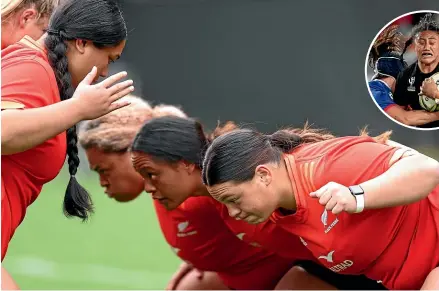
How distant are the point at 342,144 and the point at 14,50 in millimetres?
1374

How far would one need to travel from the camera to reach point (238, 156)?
3.54 m

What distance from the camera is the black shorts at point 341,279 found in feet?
14.7

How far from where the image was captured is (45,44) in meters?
3.62

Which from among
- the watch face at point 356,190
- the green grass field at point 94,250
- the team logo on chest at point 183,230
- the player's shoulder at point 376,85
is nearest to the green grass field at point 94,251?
the green grass field at point 94,250

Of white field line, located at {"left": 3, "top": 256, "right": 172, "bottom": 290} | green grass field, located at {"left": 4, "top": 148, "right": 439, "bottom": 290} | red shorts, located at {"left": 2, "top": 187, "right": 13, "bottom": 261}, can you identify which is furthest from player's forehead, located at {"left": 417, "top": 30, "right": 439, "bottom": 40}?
white field line, located at {"left": 3, "top": 256, "right": 172, "bottom": 290}

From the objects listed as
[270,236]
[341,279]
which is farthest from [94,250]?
[270,236]

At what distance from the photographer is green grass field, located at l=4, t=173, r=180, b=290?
25.2 ft

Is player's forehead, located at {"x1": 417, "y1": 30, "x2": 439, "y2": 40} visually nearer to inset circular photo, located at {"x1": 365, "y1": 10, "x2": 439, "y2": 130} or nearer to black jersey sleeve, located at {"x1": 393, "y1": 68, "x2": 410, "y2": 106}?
inset circular photo, located at {"x1": 365, "y1": 10, "x2": 439, "y2": 130}

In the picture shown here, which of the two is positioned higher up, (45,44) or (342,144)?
(45,44)

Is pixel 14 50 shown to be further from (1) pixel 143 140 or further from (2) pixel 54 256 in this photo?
(2) pixel 54 256

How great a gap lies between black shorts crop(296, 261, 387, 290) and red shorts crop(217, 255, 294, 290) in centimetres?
17

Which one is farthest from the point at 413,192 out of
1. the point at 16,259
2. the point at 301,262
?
the point at 16,259

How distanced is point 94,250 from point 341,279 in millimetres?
4803

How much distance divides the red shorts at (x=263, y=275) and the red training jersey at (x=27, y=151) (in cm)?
161
